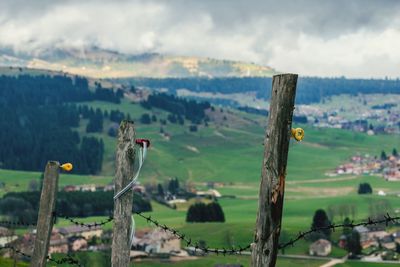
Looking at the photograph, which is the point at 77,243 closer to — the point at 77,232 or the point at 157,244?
the point at 157,244

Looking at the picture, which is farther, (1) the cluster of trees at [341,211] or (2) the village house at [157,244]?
(1) the cluster of trees at [341,211]

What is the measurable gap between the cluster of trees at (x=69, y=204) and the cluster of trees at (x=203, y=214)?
43.0 ft

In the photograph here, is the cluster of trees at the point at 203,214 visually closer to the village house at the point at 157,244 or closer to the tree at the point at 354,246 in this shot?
the village house at the point at 157,244

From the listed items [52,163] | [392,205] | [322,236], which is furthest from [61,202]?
[52,163]

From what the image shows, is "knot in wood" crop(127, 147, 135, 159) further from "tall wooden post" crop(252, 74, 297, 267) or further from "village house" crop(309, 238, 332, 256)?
"village house" crop(309, 238, 332, 256)

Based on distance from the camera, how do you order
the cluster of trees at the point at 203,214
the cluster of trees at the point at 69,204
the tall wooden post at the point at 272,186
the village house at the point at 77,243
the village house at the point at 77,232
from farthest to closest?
the cluster of trees at the point at 203,214 < the cluster of trees at the point at 69,204 < the village house at the point at 77,232 < the village house at the point at 77,243 < the tall wooden post at the point at 272,186

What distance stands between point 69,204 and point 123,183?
165 m

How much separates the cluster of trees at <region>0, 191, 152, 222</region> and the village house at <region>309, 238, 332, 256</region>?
5488 cm

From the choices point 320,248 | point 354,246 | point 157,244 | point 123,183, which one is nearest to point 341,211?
point 354,246

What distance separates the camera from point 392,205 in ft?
606

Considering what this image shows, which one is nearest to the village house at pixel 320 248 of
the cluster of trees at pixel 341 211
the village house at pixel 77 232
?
the village house at pixel 77 232

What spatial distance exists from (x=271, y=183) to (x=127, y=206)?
2.99 metres

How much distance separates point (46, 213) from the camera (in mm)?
12898

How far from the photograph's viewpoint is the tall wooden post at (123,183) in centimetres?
1151
